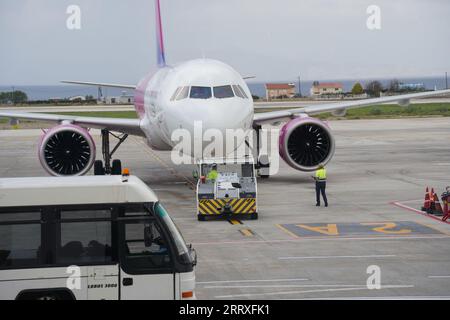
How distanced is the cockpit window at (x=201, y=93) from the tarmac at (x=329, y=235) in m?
3.65

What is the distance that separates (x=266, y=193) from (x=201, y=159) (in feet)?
14.1

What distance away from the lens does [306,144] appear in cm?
3691

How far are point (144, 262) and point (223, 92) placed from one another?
17.7 meters

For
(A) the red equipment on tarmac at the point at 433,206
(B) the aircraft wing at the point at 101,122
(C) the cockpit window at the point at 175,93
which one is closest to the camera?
(A) the red equipment on tarmac at the point at 433,206

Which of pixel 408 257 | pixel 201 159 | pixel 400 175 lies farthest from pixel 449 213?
pixel 400 175

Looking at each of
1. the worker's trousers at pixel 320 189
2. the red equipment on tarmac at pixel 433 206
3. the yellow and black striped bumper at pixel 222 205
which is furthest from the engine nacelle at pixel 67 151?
the red equipment on tarmac at pixel 433 206

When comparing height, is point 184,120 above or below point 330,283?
above

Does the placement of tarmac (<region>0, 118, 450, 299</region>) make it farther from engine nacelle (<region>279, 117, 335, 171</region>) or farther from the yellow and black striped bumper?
engine nacelle (<region>279, 117, 335, 171</region>)

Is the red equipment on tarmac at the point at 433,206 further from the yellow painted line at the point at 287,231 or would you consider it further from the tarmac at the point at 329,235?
the yellow painted line at the point at 287,231

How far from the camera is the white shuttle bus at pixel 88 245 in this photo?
14516mm

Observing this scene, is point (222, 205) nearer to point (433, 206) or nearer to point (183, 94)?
point (183, 94)

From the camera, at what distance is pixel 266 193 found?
111 feet
